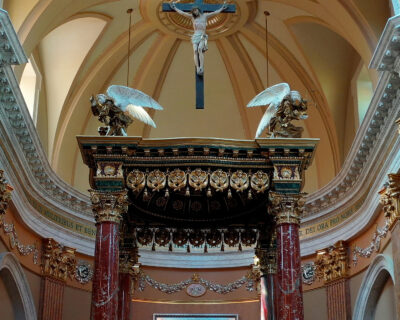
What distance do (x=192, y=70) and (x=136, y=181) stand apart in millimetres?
7322

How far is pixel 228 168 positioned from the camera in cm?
1035

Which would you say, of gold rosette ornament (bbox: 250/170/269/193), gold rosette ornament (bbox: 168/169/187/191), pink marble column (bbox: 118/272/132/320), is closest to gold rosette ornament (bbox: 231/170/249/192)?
gold rosette ornament (bbox: 250/170/269/193)

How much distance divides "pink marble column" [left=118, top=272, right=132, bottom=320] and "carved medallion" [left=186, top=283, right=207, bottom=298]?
4.70 m

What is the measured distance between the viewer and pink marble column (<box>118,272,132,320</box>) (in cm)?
1170

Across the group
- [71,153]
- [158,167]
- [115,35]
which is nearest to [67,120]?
[71,153]

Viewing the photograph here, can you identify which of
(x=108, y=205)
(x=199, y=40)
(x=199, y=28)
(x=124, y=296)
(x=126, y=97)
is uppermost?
(x=199, y=28)

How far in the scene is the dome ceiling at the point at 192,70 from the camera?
15328 mm

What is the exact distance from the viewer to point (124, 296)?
11.8m

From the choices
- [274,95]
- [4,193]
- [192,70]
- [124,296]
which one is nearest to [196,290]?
[192,70]

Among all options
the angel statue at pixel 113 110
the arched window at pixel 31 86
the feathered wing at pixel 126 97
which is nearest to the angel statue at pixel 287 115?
the feathered wing at pixel 126 97

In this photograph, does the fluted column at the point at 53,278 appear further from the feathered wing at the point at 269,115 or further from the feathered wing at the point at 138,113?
the feathered wing at the point at 269,115

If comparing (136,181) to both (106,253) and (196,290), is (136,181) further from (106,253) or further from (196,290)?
(196,290)

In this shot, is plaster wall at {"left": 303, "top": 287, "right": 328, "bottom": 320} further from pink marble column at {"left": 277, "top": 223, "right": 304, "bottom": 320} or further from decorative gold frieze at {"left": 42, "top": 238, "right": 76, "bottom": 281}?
pink marble column at {"left": 277, "top": 223, "right": 304, "bottom": 320}

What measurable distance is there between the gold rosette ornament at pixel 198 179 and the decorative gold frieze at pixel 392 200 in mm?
3074
